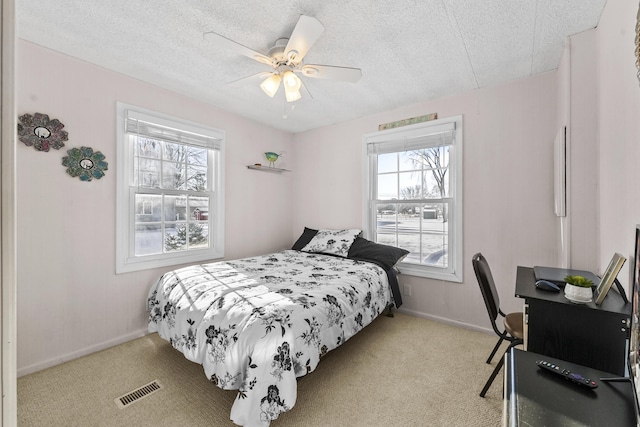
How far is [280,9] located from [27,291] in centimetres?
269

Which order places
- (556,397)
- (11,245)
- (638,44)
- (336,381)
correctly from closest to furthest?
(11,245) → (556,397) → (638,44) → (336,381)

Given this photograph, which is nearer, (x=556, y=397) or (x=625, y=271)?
(x=556, y=397)

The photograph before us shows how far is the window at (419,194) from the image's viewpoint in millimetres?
3002

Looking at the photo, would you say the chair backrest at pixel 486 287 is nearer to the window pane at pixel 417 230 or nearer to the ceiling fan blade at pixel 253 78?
the window pane at pixel 417 230

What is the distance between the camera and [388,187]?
138 inches

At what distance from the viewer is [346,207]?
3.79 meters

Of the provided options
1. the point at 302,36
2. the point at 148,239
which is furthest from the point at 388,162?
the point at 148,239

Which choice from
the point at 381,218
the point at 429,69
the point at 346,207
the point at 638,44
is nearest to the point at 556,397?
the point at 638,44

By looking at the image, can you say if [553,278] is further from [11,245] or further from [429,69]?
[11,245]

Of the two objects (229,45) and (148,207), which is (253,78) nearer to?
(229,45)

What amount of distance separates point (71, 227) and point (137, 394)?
4.67ft

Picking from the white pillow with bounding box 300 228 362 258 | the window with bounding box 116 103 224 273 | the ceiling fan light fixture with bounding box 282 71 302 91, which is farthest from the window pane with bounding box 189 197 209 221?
the ceiling fan light fixture with bounding box 282 71 302 91

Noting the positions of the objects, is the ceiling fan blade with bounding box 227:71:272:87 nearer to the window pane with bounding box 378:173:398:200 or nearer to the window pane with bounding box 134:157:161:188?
the window pane with bounding box 134:157:161:188

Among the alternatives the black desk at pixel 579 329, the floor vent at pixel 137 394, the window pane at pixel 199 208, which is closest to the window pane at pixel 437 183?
the black desk at pixel 579 329
